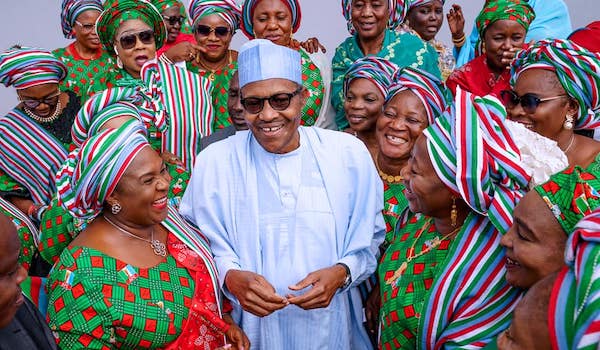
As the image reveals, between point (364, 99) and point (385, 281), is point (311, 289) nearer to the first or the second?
point (385, 281)

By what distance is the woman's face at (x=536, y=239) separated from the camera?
1968 millimetres

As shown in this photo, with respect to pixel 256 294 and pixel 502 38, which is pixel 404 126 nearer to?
pixel 256 294

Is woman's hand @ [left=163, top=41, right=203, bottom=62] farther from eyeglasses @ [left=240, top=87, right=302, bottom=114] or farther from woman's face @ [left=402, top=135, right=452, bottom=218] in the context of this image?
woman's face @ [left=402, top=135, right=452, bottom=218]

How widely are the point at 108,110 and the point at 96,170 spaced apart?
64 cm

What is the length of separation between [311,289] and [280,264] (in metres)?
0.25

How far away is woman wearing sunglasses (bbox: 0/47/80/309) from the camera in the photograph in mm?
4344

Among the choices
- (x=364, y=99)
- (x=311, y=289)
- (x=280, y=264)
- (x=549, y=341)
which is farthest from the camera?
(x=364, y=99)

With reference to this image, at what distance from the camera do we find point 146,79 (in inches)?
184

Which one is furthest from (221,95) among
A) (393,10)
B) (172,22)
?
(172,22)

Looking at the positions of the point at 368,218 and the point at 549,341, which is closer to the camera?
the point at 549,341

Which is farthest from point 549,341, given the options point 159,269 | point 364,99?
point 364,99

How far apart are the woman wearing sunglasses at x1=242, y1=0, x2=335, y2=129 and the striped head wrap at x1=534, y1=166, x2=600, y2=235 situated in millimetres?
2842

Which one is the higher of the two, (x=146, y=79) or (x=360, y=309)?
(x=146, y=79)

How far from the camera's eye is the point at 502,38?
4.80 m
